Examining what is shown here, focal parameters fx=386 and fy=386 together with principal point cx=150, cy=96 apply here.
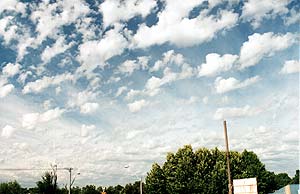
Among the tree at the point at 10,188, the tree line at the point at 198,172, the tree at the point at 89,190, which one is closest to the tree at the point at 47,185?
the tree line at the point at 198,172

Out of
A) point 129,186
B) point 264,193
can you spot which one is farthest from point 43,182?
point 129,186

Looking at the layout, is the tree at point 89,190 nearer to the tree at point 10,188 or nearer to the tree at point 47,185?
the tree at point 10,188

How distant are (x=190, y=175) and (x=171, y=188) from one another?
13.5 feet

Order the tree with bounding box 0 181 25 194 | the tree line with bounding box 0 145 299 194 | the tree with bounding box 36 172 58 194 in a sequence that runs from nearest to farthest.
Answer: the tree with bounding box 36 172 58 194
the tree line with bounding box 0 145 299 194
the tree with bounding box 0 181 25 194

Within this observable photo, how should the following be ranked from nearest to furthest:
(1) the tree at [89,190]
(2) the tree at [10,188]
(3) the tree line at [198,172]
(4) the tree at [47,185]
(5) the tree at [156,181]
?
(4) the tree at [47,185] < (3) the tree line at [198,172] < (5) the tree at [156,181] < (2) the tree at [10,188] < (1) the tree at [89,190]

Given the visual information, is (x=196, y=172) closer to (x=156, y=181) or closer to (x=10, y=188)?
(x=156, y=181)

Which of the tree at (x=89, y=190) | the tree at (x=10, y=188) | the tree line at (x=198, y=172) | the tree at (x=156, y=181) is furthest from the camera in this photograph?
the tree at (x=89, y=190)

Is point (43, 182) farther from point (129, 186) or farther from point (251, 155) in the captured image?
point (129, 186)

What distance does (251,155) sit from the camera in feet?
254

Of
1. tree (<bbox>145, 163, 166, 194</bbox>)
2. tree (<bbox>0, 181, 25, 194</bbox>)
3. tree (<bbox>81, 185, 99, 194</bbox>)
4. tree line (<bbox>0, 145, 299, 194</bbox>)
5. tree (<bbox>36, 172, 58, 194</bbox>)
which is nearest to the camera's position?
tree (<bbox>36, 172, 58, 194</bbox>)

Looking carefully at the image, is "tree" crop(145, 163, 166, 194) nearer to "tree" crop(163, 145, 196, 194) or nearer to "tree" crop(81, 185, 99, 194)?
"tree" crop(163, 145, 196, 194)

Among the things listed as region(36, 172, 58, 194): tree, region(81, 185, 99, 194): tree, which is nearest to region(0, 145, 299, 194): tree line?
region(36, 172, 58, 194): tree

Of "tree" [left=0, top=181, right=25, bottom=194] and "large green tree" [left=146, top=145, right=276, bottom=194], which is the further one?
"tree" [left=0, top=181, right=25, bottom=194]

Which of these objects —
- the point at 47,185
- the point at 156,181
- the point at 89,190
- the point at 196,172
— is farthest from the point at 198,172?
the point at 89,190
